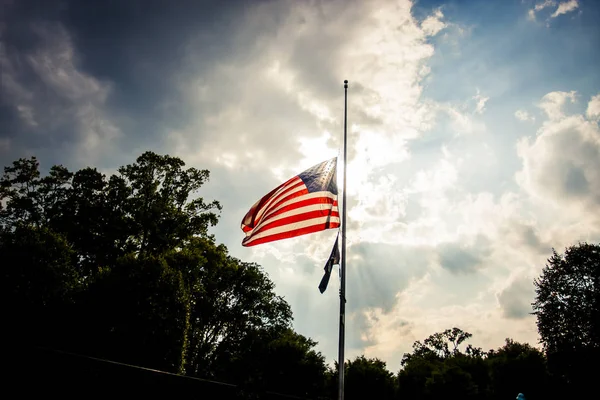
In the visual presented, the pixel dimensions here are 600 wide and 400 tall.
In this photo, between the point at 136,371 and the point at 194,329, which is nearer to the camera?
the point at 136,371

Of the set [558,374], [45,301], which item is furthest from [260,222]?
[558,374]

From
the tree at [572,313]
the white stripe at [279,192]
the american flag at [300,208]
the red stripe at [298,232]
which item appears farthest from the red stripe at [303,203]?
the tree at [572,313]

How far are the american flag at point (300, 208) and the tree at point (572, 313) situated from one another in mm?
31800

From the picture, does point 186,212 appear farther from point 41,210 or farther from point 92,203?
point 41,210

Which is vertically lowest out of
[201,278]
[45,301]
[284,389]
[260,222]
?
[284,389]

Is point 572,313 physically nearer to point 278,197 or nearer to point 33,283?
point 278,197

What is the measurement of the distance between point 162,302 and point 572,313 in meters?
34.6

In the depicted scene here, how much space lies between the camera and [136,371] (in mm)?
6188

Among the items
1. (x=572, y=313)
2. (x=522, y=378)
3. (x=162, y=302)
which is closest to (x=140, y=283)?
(x=162, y=302)

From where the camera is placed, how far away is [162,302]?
55.0ft

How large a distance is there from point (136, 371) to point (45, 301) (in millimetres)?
13737

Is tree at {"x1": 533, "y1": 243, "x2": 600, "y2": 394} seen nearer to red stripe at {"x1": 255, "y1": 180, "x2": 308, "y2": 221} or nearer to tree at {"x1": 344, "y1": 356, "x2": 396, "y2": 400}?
tree at {"x1": 344, "y1": 356, "x2": 396, "y2": 400}

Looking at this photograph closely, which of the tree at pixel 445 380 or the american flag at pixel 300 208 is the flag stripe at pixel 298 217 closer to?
the american flag at pixel 300 208

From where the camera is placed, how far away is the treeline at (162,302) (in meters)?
15.9
